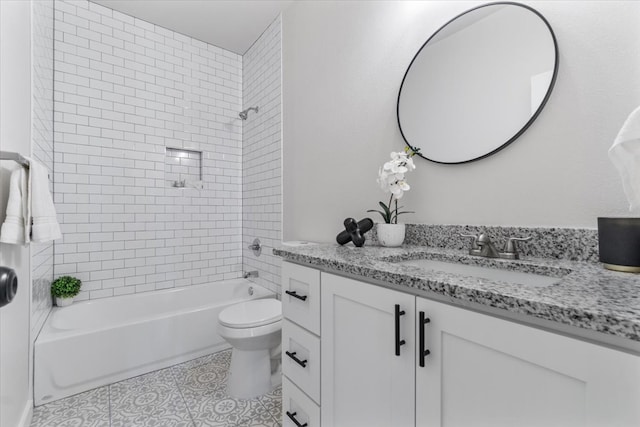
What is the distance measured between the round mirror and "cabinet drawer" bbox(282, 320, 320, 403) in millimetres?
973

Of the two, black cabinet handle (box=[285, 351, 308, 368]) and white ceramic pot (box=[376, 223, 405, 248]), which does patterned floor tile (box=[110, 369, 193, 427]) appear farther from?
white ceramic pot (box=[376, 223, 405, 248])

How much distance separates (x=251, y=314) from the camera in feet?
6.18

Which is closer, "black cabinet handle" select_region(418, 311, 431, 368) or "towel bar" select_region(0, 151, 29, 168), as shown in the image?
"black cabinet handle" select_region(418, 311, 431, 368)

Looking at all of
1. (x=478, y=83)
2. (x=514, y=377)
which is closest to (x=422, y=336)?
(x=514, y=377)

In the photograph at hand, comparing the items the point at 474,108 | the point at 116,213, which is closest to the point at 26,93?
the point at 116,213

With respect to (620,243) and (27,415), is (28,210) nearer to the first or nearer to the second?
(27,415)

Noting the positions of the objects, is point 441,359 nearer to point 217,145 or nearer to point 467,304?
point 467,304

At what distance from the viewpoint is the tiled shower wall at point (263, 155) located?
2.58 m

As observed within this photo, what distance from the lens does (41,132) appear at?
1.91m

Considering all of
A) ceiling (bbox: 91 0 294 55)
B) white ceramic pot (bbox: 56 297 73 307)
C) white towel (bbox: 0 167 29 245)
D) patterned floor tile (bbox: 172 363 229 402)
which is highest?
ceiling (bbox: 91 0 294 55)

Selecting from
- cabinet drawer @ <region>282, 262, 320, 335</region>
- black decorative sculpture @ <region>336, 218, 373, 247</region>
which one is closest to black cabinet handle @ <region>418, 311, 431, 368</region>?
cabinet drawer @ <region>282, 262, 320, 335</region>

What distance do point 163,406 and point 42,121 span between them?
78.4 inches

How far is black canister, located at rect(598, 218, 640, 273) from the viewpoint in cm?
71

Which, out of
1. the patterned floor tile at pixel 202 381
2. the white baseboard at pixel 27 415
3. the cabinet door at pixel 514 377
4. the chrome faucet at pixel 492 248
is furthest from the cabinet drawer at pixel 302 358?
the white baseboard at pixel 27 415
